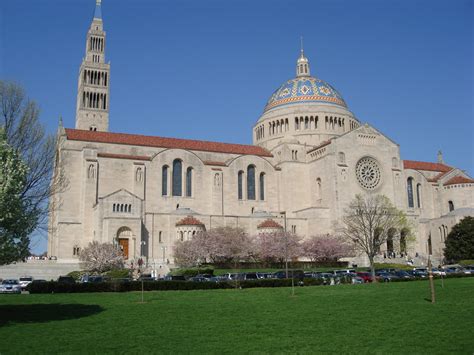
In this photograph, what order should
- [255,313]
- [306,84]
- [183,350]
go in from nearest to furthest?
[183,350] → [255,313] → [306,84]

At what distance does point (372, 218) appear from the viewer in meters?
67.1

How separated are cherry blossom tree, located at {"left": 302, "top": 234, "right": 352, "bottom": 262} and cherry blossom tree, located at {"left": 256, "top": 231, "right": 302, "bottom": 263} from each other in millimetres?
1961

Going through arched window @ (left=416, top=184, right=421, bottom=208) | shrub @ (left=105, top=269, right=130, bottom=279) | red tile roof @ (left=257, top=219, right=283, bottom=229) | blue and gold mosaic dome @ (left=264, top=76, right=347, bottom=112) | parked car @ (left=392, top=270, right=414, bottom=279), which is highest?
blue and gold mosaic dome @ (left=264, top=76, right=347, bottom=112)

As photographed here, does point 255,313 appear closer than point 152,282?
Yes

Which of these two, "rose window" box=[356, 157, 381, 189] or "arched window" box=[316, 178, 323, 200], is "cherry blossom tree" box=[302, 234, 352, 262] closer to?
"arched window" box=[316, 178, 323, 200]

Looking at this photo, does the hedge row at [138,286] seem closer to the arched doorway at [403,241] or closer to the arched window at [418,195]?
the arched doorway at [403,241]

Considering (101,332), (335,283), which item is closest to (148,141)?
(335,283)

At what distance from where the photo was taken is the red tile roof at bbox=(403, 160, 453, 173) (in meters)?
91.9

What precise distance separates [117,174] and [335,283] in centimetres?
3919

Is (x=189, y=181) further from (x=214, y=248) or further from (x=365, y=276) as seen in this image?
(x=365, y=276)

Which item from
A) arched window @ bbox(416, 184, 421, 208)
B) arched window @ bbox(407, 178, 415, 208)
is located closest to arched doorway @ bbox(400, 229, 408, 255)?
arched window @ bbox(407, 178, 415, 208)

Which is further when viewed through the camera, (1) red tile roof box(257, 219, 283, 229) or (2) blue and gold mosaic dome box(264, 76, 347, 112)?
(2) blue and gold mosaic dome box(264, 76, 347, 112)

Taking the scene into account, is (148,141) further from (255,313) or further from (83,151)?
(255,313)

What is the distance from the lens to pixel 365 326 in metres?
17.9
